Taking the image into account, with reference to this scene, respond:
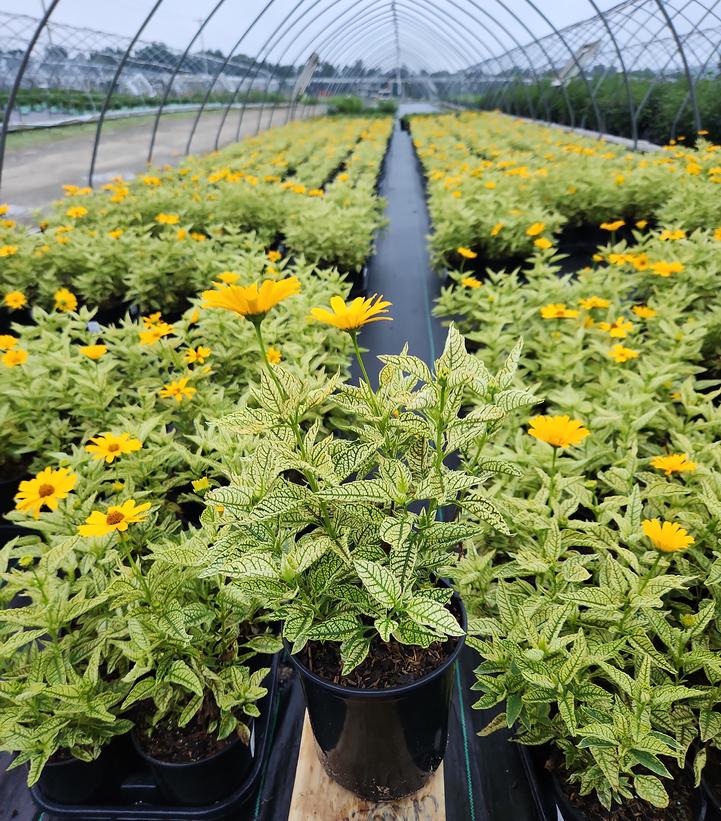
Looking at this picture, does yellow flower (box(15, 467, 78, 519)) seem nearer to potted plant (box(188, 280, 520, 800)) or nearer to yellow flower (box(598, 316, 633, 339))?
potted plant (box(188, 280, 520, 800))

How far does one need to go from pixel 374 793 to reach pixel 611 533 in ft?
2.89

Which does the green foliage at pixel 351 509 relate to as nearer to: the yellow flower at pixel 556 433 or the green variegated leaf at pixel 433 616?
the green variegated leaf at pixel 433 616

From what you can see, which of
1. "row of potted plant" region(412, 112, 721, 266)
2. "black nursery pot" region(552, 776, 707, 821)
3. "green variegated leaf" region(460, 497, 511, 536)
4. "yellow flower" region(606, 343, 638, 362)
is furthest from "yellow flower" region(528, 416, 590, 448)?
"row of potted plant" region(412, 112, 721, 266)

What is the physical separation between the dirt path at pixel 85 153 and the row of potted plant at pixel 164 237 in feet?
6.17

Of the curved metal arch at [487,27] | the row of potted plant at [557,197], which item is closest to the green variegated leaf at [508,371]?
the row of potted plant at [557,197]

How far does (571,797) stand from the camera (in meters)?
1.15

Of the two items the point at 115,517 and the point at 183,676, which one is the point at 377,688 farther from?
the point at 115,517

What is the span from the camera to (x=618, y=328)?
2162 millimetres

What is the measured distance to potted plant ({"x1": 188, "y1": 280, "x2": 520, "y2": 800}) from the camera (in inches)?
40.4

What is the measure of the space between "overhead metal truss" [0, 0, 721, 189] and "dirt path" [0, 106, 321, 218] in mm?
859

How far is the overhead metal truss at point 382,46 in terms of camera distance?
1090cm

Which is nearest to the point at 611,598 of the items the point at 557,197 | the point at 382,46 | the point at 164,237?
the point at 164,237

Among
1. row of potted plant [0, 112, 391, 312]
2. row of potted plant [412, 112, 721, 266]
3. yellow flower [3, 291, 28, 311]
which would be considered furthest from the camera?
row of potted plant [412, 112, 721, 266]

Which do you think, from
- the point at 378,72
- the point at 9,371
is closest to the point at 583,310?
the point at 9,371
